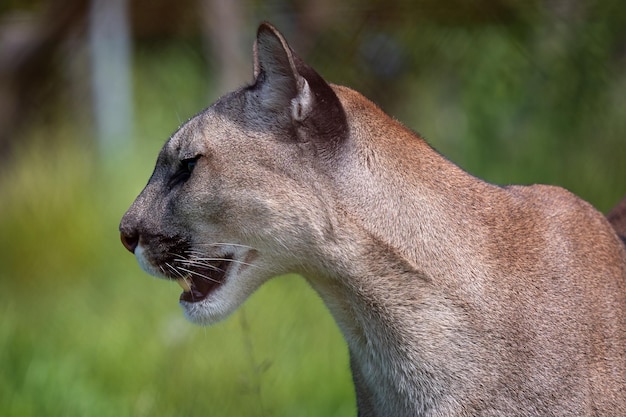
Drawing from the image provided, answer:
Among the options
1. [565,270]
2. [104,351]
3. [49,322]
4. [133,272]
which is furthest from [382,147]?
[133,272]

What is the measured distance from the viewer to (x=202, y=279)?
362 cm

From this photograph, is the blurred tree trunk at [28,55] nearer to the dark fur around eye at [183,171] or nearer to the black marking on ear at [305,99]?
the dark fur around eye at [183,171]

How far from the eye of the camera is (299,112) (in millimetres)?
3312

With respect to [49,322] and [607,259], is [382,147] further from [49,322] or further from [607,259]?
[49,322]

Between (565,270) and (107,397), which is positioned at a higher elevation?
(565,270)

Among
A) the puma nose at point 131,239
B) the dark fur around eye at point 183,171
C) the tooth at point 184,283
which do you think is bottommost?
the tooth at point 184,283

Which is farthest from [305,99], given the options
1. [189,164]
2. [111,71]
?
[111,71]

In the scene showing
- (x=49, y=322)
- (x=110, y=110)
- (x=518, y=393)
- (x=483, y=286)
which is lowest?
(x=49, y=322)

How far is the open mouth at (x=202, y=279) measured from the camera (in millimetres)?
3484

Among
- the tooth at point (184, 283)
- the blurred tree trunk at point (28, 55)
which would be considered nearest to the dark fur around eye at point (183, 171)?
the tooth at point (184, 283)

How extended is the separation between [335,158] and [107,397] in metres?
2.62

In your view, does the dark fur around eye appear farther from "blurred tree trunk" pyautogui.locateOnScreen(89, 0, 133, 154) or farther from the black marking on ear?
"blurred tree trunk" pyautogui.locateOnScreen(89, 0, 133, 154)

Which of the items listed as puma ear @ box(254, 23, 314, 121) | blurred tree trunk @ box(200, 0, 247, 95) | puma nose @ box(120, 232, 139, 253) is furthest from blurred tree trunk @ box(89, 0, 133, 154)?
puma ear @ box(254, 23, 314, 121)

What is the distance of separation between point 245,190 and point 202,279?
455 mm
